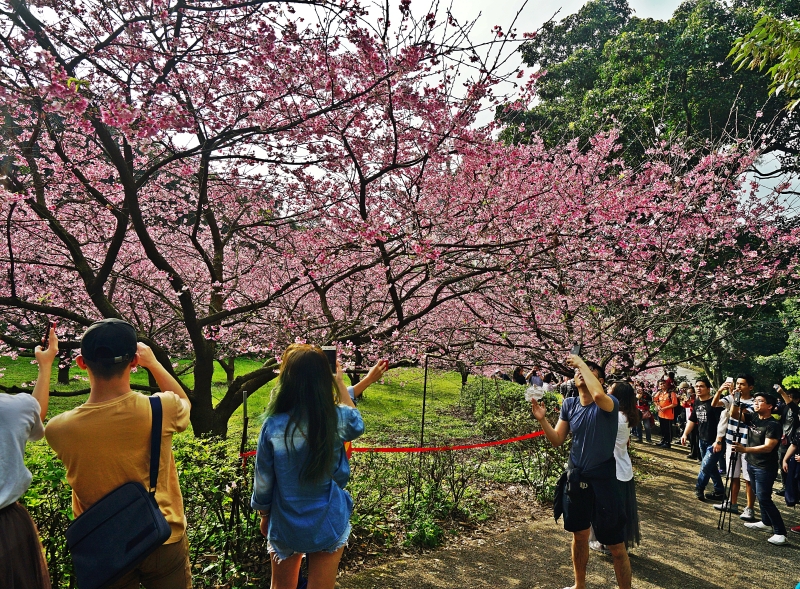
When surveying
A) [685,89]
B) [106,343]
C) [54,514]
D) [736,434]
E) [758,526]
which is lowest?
[758,526]

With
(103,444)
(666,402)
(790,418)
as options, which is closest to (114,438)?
(103,444)

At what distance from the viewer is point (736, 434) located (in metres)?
6.15

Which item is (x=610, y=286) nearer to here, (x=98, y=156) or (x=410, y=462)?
(x=410, y=462)

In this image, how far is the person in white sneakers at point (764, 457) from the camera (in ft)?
18.4

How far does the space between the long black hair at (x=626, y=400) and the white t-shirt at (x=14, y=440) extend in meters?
3.90

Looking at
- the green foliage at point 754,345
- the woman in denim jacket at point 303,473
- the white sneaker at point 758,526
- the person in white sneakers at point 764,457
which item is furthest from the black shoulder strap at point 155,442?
the green foliage at point 754,345

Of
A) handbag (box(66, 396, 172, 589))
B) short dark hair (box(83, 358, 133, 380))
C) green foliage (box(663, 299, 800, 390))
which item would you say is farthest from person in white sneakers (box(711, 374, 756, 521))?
green foliage (box(663, 299, 800, 390))

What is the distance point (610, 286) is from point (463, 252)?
3.55 metres

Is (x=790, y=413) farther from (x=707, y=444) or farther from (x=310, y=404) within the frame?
(x=310, y=404)

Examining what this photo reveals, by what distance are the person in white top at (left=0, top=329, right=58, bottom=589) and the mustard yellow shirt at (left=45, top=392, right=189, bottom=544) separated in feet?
0.32

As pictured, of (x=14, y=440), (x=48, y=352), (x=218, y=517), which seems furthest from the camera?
(x=218, y=517)

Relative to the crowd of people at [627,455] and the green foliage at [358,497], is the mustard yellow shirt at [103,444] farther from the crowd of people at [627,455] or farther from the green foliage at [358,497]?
the crowd of people at [627,455]

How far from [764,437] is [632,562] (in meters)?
2.31

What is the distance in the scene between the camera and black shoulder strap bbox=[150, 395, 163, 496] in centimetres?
220
